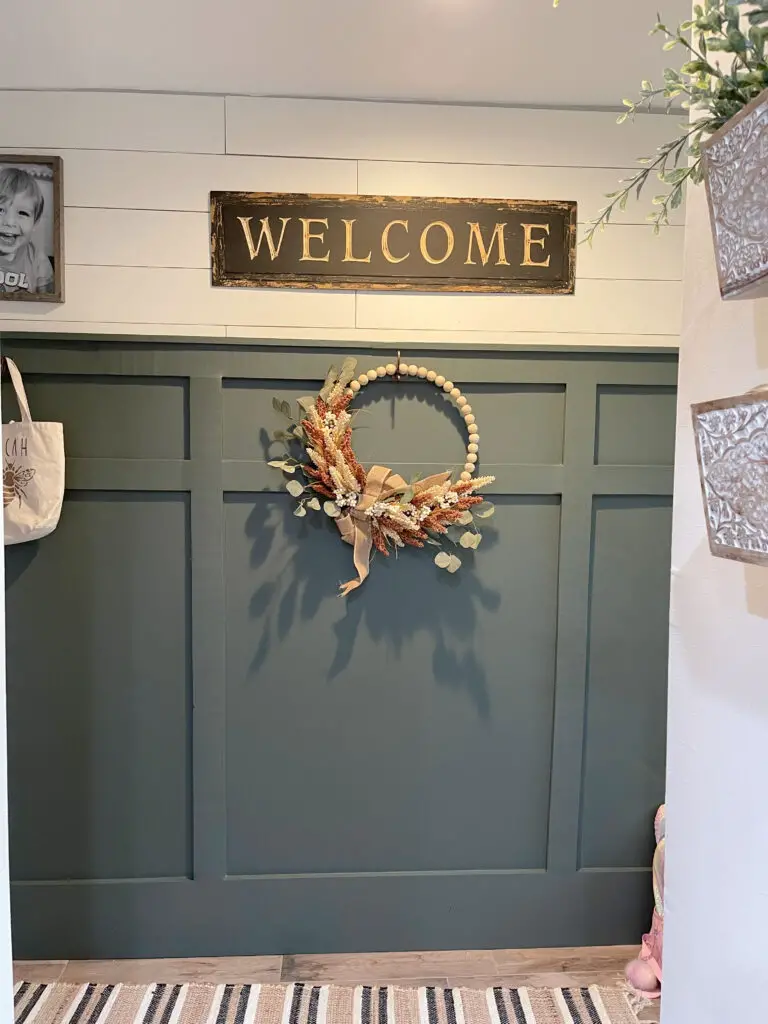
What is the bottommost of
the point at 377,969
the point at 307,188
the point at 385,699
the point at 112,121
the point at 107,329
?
the point at 377,969

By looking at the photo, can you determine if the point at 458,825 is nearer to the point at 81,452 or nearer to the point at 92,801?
the point at 92,801

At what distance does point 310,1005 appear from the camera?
1.85 m

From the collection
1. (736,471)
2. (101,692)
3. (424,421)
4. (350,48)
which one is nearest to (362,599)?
(424,421)

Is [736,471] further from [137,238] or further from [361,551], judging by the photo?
[137,238]

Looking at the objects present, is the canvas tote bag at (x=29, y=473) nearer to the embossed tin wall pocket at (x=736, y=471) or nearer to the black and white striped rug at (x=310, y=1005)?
the black and white striped rug at (x=310, y=1005)

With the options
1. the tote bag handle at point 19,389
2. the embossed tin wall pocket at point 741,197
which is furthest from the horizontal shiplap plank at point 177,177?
the embossed tin wall pocket at point 741,197

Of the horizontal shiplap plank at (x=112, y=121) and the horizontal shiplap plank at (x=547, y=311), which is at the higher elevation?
the horizontal shiplap plank at (x=112, y=121)

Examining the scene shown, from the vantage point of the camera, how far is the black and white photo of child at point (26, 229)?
1866 millimetres

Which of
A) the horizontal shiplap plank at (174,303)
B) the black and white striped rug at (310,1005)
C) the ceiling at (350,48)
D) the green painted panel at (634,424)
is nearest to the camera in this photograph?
the ceiling at (350,48)

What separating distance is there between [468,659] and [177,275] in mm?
1316

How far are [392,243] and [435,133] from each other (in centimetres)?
31

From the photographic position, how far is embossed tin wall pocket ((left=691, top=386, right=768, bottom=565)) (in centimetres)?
58

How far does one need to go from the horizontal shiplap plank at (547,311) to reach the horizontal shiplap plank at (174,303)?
0.40 feet

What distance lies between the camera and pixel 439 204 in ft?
6.36
